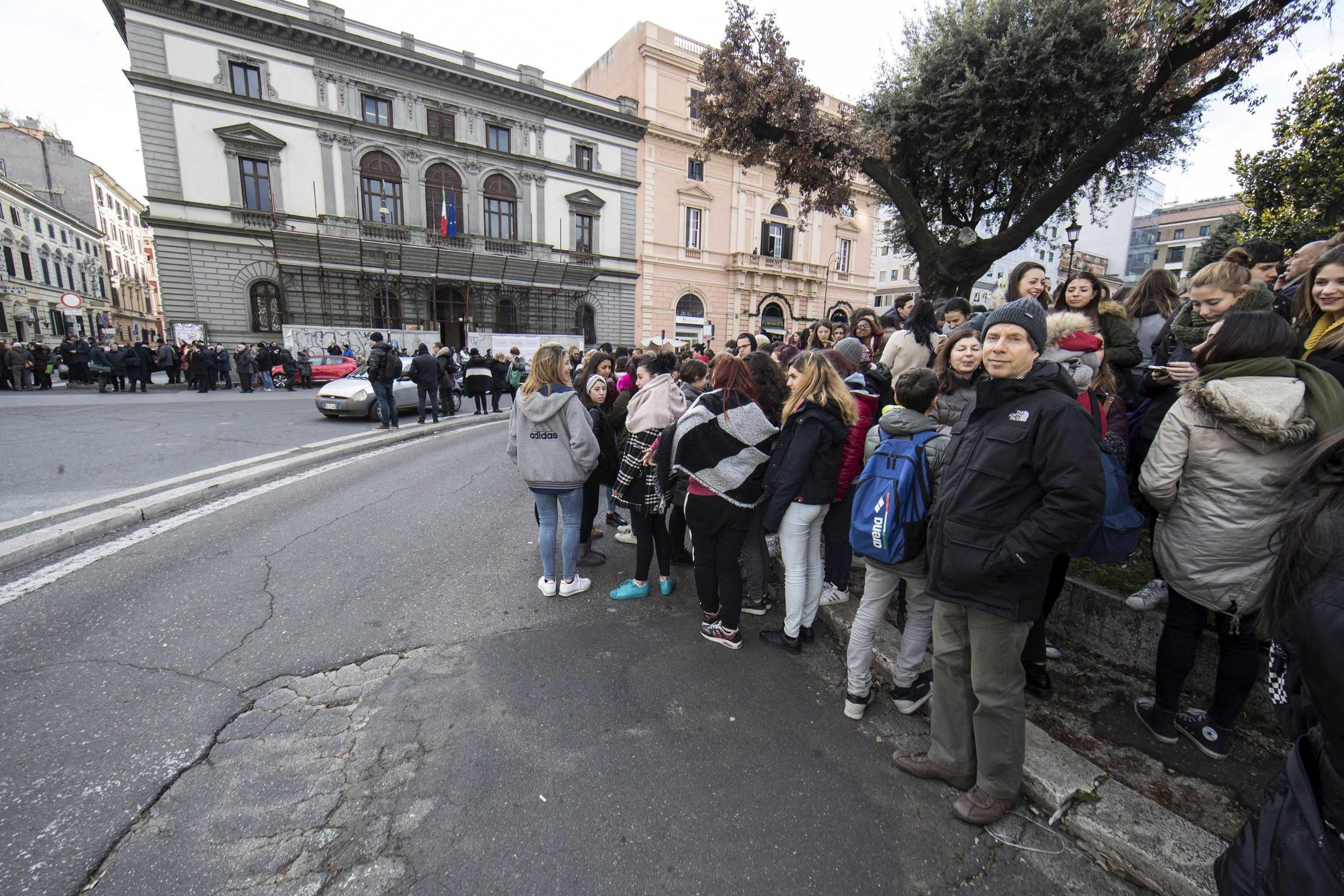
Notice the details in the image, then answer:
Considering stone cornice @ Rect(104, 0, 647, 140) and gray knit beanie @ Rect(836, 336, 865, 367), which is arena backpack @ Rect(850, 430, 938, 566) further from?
stone cornice @ Rect(104, 0, 647, 140)

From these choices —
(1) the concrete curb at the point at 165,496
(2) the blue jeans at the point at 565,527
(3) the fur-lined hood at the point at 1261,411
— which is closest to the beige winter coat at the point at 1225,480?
(3) the fur-lined hood at the point at 1261,411

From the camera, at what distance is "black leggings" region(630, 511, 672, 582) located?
4238 millimetres

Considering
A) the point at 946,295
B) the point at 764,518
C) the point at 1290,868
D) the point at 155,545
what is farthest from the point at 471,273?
the point at 1290,868

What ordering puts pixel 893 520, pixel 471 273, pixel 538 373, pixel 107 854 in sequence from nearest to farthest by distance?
1. pixel 107 854
2. pixel 893 520
3. pixel 538 373
4. pixel 471 273

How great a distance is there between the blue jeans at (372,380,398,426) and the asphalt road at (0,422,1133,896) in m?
7.04

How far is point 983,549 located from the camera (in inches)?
84.2

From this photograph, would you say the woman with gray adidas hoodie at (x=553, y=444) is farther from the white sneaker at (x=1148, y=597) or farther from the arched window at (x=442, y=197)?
the arched window at (x=442, y=197)

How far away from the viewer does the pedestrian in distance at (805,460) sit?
3184 mm

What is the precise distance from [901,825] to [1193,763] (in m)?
1.42

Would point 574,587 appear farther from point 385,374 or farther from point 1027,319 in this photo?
point 385,374

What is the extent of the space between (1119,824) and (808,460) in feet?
6.45

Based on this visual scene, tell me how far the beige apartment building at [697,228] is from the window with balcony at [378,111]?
13.8m

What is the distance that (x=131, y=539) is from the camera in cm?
485

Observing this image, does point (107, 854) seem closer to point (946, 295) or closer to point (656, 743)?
point (656, 743)
